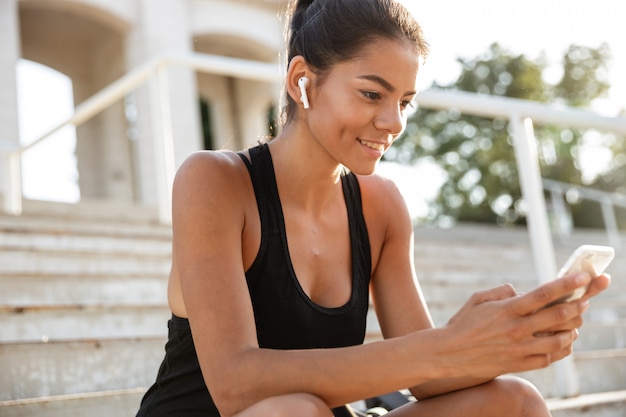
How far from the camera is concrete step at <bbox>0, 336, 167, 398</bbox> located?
221cm

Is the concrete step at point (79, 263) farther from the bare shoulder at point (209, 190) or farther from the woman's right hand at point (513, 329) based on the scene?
the woman's right hand at point (513, 329)

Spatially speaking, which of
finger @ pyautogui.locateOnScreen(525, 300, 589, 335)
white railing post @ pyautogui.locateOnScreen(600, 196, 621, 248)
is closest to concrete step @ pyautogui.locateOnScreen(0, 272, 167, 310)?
finger @ pyautogui.locateOnScreen(525, 300, 589, 335)

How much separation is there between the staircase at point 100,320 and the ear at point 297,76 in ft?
3.27

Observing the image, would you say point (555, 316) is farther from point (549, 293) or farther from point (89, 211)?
point (89, 211)

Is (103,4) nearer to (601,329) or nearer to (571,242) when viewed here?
(571,242)

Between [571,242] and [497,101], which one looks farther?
[571,242]

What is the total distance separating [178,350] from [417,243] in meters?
4.21

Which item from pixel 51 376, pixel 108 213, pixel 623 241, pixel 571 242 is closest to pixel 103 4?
pixel 108 213

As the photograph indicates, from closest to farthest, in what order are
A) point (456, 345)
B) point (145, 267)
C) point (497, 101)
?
point (456, 345), point (497, 101), point (145, 267)

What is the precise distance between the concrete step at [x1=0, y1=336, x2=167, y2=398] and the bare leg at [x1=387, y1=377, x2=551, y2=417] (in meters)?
1.15

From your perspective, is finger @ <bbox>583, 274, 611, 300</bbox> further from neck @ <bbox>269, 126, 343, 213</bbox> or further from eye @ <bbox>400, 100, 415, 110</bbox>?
neck @ <bbox>269, 126, 343, 213</bbox>

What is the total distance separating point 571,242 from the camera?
884cm

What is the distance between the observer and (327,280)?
1.75 metres

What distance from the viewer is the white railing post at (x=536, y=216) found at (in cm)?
279
